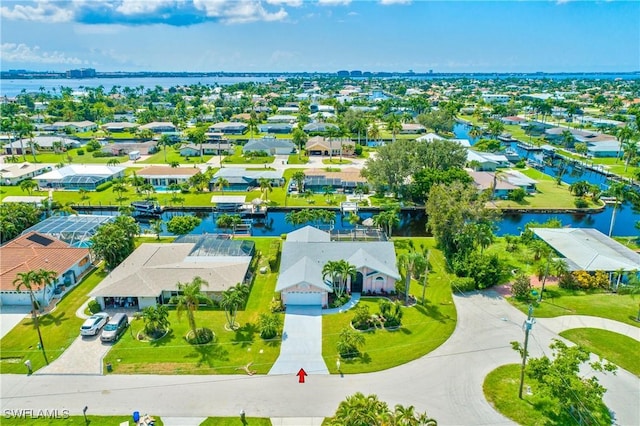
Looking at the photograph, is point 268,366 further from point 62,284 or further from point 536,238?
point 536,238

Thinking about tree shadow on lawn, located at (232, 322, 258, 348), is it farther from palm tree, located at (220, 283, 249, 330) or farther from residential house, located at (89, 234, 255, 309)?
residential house, located at (89, 234, 255, 309)

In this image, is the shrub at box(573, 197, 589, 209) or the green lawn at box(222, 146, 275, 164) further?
the green lawn at box(222, 146, 275, 164)

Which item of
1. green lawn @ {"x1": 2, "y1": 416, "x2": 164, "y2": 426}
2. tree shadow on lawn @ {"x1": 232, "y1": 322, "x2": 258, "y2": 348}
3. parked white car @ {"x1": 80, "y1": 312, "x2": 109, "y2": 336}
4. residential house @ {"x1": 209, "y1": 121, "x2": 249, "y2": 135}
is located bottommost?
green lawn @ {"x1": 2, "y1": 416, "x2": 164, "y2": 426}

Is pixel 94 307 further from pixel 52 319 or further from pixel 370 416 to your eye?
pixel 370 416

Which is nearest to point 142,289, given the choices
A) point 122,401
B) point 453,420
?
point 122,401

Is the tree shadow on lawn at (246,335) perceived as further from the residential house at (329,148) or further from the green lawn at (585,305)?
the residential house at (329,148)

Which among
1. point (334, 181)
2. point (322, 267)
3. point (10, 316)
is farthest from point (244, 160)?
point (10, 316)

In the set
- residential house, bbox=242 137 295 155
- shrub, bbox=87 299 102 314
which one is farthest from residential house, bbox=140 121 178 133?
shrub, bbox=87 299 102 314
